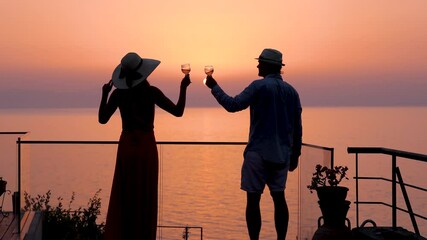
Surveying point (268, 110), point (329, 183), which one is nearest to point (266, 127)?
point (268, 110)

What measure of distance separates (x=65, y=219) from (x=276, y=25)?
34.7 m

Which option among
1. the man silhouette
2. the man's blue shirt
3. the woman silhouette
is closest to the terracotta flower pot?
the man silhouette

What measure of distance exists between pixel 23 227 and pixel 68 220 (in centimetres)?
141

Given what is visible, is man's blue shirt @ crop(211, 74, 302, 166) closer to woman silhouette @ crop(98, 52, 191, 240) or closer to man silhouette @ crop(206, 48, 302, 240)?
man silhouette @ crop(206, 48, 302, 240)

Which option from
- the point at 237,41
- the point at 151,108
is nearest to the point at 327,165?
the point at 151,108

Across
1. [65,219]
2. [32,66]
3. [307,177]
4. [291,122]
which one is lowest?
[65,219]

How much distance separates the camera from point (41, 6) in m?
33.0

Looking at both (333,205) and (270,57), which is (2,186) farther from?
(333,205)

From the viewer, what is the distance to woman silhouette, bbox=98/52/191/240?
4.27 meters

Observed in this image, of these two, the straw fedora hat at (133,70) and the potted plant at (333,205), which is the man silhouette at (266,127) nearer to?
the potted plant at (333,205)

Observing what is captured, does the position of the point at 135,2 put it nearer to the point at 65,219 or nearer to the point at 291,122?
the point at 65,219

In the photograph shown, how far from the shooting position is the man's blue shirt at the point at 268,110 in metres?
4.46

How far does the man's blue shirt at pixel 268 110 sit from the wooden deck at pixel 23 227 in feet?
7.14

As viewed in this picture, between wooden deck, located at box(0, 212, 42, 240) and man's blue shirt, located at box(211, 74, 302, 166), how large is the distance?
2177 millimetres
